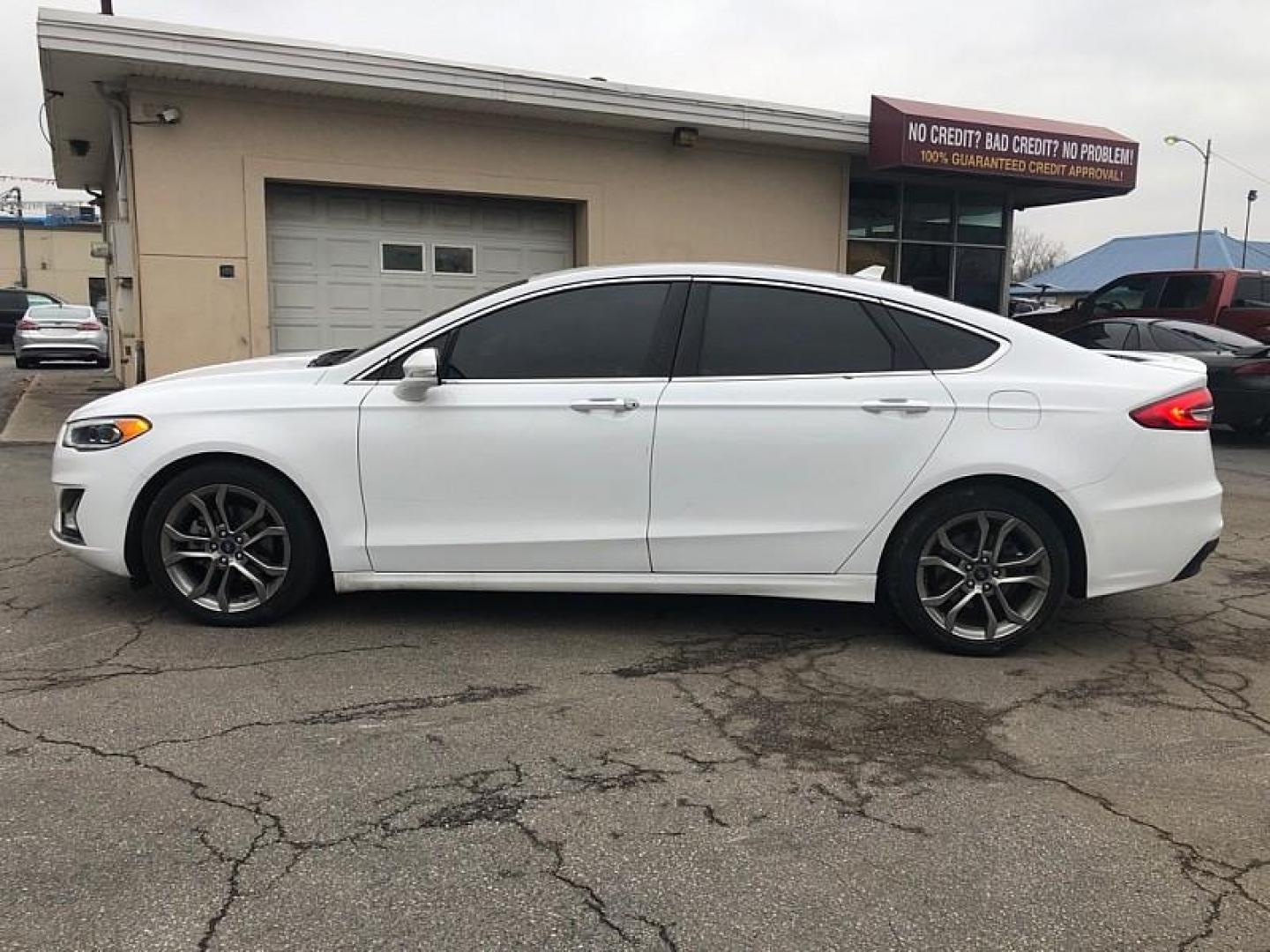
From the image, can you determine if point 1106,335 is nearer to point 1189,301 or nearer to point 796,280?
point 1189,301

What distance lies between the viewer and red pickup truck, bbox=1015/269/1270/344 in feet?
47.0

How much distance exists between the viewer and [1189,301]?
49.1 feet

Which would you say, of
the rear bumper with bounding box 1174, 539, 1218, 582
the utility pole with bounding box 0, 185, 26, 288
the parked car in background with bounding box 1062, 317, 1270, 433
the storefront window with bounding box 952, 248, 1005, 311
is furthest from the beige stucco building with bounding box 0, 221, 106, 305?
the rear bumper with bounding box 1174, 539, 1218, 582

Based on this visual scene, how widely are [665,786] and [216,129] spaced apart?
10.1m

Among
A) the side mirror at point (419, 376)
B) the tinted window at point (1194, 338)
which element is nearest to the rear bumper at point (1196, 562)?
the side mirror at point (419, 376)

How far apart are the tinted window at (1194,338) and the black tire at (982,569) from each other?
29.5 ft

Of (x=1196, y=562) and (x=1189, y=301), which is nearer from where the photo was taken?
(x=1196, y=562)

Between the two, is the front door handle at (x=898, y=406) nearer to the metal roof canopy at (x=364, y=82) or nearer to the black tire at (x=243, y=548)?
the black tire at (x=243, y=548)

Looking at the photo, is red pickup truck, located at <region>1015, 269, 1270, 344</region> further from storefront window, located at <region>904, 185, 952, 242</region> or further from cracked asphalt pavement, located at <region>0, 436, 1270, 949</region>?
cracked asphalt pavement, located at <region>0, 436, 1270, 949</region>

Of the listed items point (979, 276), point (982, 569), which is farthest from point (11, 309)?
point (982, 569)

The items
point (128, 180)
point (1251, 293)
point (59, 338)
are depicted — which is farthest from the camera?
point (59, 338)

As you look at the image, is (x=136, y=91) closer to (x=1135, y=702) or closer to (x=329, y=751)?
(x=329, y=751)

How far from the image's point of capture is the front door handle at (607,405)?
457cm

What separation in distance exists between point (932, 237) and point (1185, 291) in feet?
12.0
